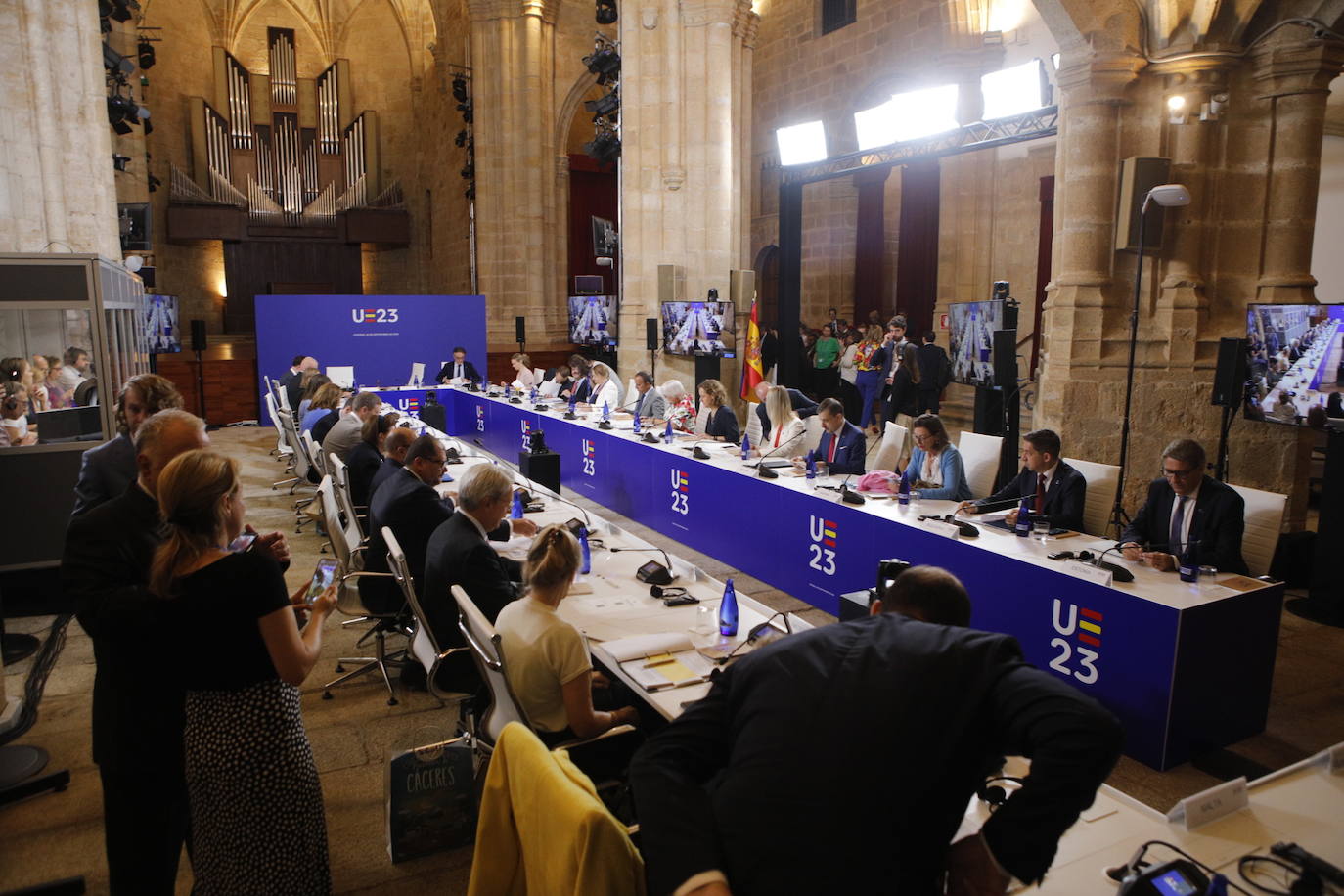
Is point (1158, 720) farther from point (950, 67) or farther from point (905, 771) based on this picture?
point (950, 67)

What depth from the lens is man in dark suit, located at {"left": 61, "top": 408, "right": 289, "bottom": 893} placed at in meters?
2.19

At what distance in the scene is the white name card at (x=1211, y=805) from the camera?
6.42ft

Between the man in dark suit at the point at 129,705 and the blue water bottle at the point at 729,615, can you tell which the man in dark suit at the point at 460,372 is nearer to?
the blue water bottle at the point at 729,615

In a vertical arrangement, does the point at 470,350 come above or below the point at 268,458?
above

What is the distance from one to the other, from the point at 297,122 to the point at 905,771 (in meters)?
22.3

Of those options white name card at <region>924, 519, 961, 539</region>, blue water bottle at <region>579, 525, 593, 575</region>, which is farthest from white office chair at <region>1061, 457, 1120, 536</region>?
blue water bottle at <region>579, 525, 593, 575</region>

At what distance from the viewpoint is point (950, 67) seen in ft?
41.7

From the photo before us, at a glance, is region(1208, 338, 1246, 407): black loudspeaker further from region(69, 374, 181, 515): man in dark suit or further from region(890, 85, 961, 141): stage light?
region(69, 374, 181, 515): man in dark suit

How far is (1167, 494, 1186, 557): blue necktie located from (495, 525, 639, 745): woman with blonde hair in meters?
3.02

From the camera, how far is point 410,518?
13.3 feet

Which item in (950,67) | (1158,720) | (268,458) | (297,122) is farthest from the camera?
(297,122)

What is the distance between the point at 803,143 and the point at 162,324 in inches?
444

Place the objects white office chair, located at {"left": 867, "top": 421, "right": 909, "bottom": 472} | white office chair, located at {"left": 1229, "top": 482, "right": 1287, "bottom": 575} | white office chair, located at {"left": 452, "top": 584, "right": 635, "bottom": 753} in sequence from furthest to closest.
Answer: white office chair, located at {"left": 867, "top": 421, "right": 909, "bottom": 472}
white office chair, located at {"left": 1229, "top": 482, "right": 1287, "bottom": 575}
white office chair, located at {"left": 452, "top": 584, "right": 635, "bottom": 753}

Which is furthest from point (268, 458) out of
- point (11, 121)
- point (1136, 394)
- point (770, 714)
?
point (770, 714)
